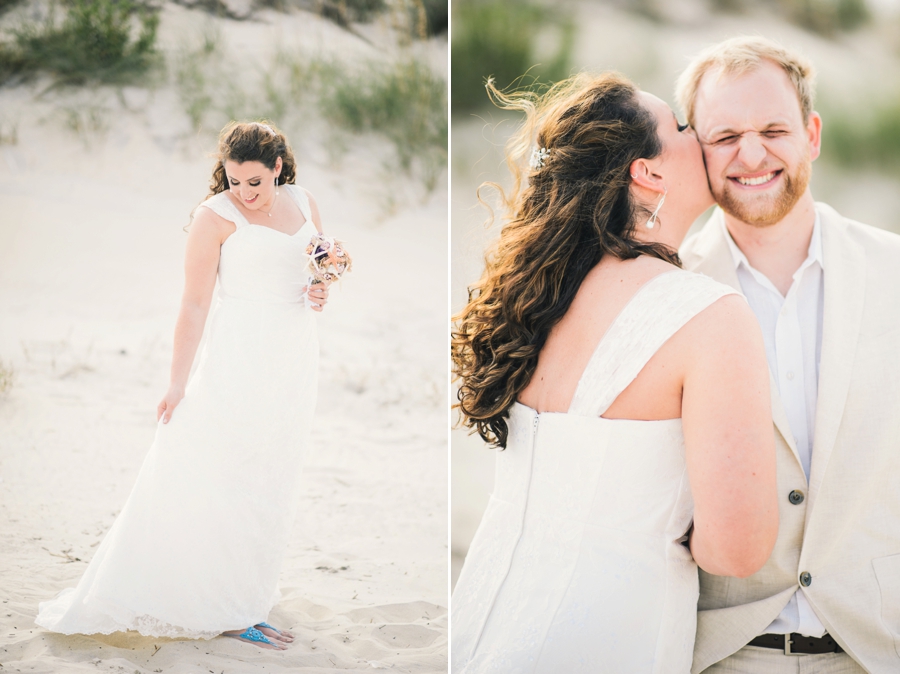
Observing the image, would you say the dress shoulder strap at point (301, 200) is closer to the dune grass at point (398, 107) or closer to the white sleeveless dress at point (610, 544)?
the dune grass at point (398, 107)

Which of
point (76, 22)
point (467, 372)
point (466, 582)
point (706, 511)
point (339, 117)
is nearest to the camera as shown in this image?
point (706, 511)

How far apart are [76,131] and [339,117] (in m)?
1.36

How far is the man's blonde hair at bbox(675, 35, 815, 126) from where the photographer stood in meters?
2.04

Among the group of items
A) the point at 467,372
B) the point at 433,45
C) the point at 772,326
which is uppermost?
the point at 433,45

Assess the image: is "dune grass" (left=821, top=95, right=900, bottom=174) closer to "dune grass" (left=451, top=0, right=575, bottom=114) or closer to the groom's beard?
"dune grass" (left=451, top=0, right=575, bottom=114)

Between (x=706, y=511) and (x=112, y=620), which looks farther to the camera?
(x=112, y=620)

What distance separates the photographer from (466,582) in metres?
1.80

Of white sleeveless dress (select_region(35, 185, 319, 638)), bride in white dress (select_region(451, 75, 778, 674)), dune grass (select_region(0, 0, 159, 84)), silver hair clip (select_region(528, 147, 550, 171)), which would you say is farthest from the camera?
dune grass (select_region(0, 0, 159, 84))

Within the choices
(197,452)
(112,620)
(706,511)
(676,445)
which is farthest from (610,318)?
(112,620)

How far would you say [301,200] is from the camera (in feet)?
9.64

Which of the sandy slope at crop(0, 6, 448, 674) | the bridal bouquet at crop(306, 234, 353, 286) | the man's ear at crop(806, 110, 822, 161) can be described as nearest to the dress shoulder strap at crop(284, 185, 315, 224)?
the bridal bouquet at crop(306, 234, 353, 286)

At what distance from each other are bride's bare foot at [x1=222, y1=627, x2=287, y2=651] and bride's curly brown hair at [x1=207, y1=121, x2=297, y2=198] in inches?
62.5

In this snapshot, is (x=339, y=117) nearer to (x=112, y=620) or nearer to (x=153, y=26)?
(x=153, y=26)

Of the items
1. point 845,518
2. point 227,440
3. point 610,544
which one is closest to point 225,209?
point 227,440
